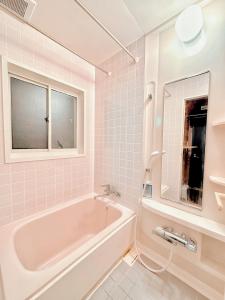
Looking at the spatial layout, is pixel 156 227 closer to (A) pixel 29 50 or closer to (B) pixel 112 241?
(B) pixel 112 241

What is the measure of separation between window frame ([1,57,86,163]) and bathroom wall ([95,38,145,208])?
24cm

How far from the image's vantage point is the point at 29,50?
1294 millimetres

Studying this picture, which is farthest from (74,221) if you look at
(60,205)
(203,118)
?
(203,118)

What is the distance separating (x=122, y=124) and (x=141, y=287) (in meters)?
1.55

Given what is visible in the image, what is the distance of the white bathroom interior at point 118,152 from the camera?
1.01 metres

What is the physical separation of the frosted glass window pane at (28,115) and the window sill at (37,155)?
62 mm

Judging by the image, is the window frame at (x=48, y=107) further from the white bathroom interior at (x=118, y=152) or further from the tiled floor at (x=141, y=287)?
the tiled floor at (x=141, y=287)

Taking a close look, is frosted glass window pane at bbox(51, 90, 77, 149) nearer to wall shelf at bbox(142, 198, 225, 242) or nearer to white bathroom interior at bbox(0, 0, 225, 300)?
white bathroom interior at bbox(0, 0, 225, 300)

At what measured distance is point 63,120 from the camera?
69.1 inches

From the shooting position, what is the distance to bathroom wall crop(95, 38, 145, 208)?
1469 millimetres

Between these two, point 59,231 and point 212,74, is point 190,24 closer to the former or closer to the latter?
point 212,74

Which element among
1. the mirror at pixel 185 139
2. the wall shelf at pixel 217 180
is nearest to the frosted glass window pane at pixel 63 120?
the mirror at pixel 185 139

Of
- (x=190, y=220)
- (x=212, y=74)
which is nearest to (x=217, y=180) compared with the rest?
(x=190, y=220)

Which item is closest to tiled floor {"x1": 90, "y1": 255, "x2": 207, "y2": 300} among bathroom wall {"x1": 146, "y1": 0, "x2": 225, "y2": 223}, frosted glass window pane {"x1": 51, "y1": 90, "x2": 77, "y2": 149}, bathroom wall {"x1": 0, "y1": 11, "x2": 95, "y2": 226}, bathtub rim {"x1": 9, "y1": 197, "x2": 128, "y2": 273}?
bathtub rim {"x1": 9, "y1": 197, "x2": 128, "y2": 273}
